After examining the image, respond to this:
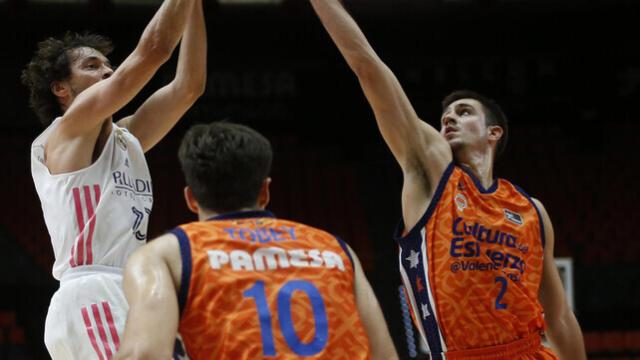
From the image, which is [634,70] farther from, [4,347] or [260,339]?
[260,339]

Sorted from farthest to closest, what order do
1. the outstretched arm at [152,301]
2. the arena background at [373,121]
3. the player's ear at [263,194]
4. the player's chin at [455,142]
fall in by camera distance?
the arena background at [373,121] < the player's chin at [455,142] < the player's ear at [263,194] < the outstretched arm at [152,301]

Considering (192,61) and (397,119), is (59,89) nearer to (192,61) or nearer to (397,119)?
(192,61)

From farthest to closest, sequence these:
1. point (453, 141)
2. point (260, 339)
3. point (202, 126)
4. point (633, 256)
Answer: point (633, 256) < point (453, 141) < point (202, 126) < point (260, 339)

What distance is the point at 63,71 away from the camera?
15.4ft

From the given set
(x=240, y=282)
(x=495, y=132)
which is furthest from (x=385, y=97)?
(x=240, y=282)

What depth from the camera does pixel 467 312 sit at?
4.45 metres

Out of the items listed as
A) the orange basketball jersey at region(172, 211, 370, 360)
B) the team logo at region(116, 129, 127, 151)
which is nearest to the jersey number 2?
the orange basketball jersey at region(172, 211, 370, 360)

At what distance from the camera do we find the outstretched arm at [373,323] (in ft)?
9.63

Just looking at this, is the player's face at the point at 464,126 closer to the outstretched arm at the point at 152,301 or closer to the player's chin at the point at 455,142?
the player's chin at the point at 455,142

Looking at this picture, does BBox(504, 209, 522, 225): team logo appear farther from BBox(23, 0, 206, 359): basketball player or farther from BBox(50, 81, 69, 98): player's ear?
BBox(50, 81, 69, 98): player's ear

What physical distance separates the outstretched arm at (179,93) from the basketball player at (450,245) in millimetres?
722

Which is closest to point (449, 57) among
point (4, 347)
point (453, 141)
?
point (4, 347)

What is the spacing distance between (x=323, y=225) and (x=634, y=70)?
19.9ft

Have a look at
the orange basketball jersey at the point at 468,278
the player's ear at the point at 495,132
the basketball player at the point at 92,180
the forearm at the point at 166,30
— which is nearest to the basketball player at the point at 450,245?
the orange basketball jersey at the point at 468,278
